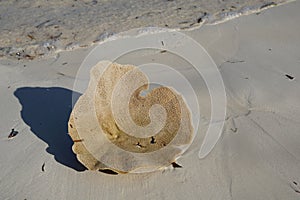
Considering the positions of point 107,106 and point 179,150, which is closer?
point 179,150

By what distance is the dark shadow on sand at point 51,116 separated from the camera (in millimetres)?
2246

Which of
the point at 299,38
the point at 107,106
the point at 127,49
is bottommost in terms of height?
the point at 299,38

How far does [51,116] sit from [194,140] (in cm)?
92

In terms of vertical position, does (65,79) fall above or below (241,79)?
above

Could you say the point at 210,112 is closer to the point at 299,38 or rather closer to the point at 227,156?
the point at 227,156

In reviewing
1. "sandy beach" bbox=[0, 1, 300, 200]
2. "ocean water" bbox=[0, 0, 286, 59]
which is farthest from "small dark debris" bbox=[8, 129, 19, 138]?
"ocean water" bbox=[0, 0, 286, 59]

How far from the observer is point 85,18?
13.6 ft

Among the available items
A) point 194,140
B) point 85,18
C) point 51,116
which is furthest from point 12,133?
point 85,18

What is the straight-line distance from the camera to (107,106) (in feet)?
7.41

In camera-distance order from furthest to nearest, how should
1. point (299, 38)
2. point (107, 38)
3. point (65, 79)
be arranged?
point (107, 38) → point (299, 38) → point (65, 79)

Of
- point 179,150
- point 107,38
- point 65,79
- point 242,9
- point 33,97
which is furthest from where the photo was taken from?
point 242,9

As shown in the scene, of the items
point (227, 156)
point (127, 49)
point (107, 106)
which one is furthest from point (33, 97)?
point (227, 156)

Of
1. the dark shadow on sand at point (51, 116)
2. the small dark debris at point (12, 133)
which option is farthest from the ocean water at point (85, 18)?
the small dark debris at point (12, 133)

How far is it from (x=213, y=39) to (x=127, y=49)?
0.76m
